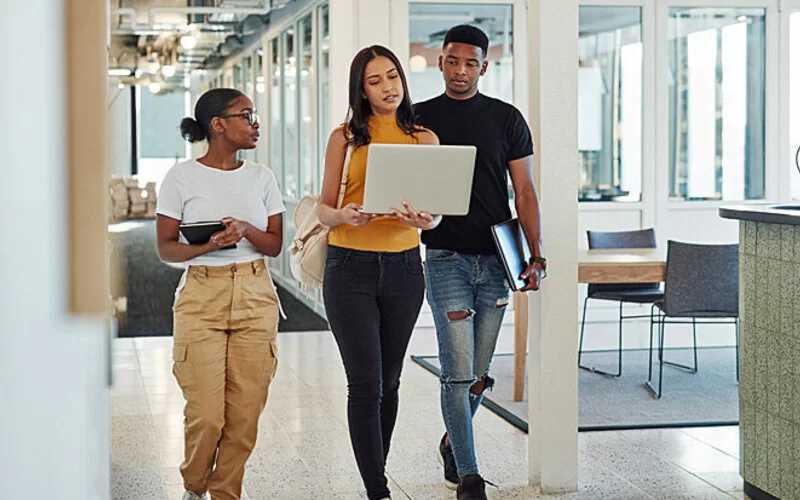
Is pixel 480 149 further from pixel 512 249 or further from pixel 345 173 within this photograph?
pixel 345 173

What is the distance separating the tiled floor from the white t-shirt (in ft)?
3.47

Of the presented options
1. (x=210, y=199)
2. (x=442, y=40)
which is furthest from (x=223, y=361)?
(x=442, y=40)

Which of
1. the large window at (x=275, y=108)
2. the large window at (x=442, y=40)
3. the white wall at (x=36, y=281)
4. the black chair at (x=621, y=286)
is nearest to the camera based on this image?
the white wall at (x=36, y=281)

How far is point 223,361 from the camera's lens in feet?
10.8

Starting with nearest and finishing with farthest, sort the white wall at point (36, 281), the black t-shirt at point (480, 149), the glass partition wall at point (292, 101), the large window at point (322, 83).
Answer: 1. the white wall at point (36, 281)
2. the black t-shirt at point (480, 149)
3. the large window at point (322, 83)
4. the glass partition wall at point (292, 101)

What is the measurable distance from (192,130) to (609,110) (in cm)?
598

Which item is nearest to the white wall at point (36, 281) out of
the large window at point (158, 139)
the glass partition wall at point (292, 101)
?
the glass partition wall at point (292, 101)

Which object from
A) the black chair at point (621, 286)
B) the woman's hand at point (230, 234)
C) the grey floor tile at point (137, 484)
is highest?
the woman's hand at point (230, 234)

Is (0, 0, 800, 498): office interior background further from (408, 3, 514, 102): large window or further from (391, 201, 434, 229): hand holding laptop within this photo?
(391, 201, 434, 229): hand holding laptop

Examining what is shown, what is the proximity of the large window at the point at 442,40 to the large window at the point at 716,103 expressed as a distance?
1.35 meters

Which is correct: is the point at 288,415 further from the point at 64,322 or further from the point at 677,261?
the point at 64,322

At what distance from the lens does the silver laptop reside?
3150 millimetres

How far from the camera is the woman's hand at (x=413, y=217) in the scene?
3209 mm

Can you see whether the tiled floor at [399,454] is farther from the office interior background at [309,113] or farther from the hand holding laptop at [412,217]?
the hand holding laptop at [412,217]
